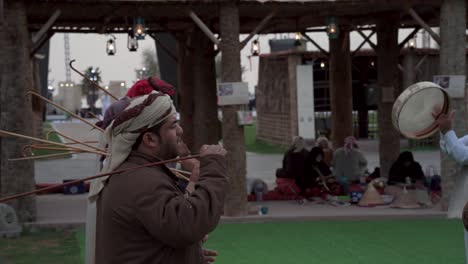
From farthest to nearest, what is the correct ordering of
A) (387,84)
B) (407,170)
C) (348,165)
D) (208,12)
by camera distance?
(387,84)
(348,165)
(407,170)
(208,12)

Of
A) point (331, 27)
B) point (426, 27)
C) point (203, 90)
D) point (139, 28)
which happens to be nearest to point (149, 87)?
point (139, 28)

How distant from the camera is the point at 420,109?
5.44 metres

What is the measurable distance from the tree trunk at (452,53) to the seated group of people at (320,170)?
7.31ft

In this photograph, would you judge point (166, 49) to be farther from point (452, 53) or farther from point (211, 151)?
point (211, 151)

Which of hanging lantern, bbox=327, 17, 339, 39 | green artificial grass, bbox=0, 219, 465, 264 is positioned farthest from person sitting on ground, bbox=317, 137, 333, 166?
green artificial grass, bbox=0, 219, 465, 264

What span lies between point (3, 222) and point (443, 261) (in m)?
5.13

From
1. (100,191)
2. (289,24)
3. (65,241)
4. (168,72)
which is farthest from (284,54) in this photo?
(100,191)

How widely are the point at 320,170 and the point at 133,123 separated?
10.2 m

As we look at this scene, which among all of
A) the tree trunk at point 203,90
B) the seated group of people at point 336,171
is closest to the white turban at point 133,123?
the seated group of people at point 336,171

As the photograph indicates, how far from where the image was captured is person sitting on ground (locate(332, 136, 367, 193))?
12.9 metres

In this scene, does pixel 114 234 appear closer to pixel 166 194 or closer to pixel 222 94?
pixel 166 194

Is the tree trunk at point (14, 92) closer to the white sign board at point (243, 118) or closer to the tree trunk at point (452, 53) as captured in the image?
the white sign board at point (243, 118)

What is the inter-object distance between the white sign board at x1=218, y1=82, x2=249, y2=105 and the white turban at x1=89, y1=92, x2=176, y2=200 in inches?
300

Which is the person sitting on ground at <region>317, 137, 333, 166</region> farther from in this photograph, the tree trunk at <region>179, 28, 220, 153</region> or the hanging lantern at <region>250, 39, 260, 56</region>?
the hanging lantern at <region>250, 39, 260, 56</region>
